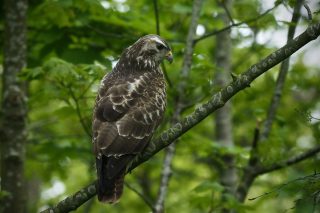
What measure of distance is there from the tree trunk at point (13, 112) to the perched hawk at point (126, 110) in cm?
169

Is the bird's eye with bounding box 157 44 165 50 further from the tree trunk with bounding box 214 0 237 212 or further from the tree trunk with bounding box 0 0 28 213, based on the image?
the tree trunk with bounding box 214 0 237 212

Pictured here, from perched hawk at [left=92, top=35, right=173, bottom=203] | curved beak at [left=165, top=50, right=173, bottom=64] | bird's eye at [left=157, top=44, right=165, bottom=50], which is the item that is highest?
bird's eye at [left=157, top=44, right=165, bottom=50]

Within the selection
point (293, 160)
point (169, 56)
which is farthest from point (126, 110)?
point (293, 160)

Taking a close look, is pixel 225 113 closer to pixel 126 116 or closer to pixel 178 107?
pixel 178 107

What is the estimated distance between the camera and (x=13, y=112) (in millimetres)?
9102

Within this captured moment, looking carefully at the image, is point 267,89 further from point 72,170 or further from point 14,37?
point 72,170

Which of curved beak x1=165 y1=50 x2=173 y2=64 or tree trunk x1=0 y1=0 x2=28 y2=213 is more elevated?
curved beak x1=165 y1=50 x2=173 y2=64

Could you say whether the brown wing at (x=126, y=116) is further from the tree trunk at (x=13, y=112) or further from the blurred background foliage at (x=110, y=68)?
the tree trunk at (x=13, y=112)

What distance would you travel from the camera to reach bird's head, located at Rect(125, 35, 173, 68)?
8.38 meters

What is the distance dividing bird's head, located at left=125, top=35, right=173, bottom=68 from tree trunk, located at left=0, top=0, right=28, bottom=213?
1.89m

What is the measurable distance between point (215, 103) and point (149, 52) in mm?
2342

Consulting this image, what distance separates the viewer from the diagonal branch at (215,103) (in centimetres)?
596

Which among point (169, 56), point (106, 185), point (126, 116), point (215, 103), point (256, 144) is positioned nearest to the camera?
point (215, 103)

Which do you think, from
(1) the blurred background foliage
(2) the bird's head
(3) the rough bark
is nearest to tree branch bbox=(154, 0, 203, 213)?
(1) the blurred background foliage
